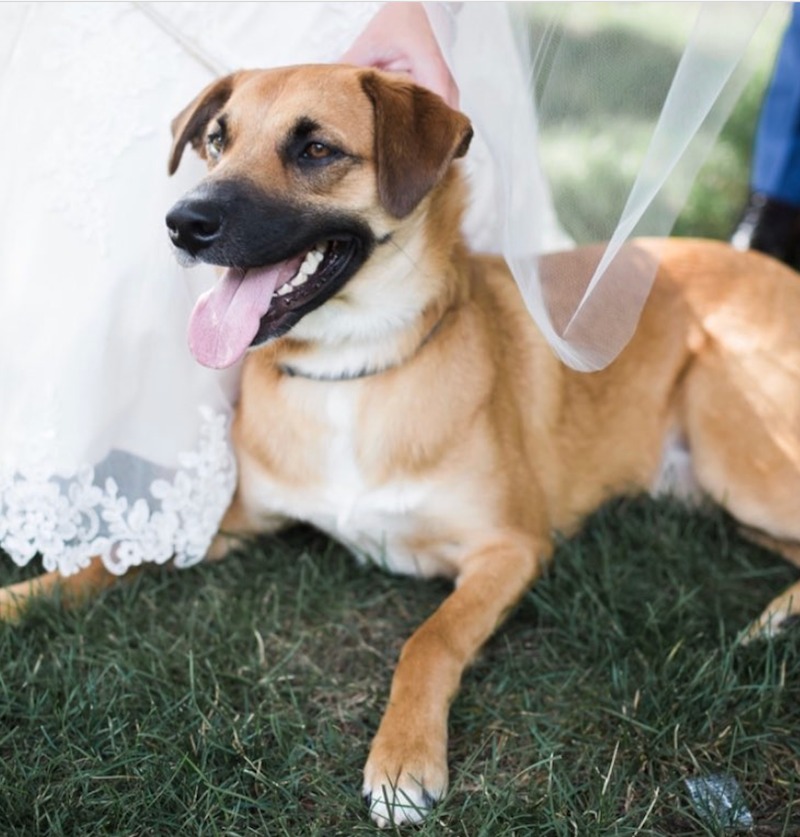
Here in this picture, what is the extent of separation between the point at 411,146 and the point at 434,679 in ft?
4.06

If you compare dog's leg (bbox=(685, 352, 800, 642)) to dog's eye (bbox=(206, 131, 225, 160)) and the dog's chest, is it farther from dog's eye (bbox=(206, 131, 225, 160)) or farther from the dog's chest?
dog's eye (bbox=(206, 131, 225, 160))

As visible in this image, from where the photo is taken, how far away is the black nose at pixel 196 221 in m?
2.47

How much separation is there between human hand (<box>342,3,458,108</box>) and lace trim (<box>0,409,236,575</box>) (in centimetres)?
109

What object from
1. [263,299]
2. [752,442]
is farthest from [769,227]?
[263,299]

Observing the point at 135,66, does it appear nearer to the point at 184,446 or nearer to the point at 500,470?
the point at 184,446

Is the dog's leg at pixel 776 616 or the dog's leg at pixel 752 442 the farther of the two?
the dog's leg at pixel 752 442

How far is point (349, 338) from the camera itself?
2932 millimetres

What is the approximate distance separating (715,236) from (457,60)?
2868mm

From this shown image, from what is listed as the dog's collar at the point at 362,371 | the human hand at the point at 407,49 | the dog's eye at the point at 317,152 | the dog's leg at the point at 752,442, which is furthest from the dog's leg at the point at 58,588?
the dog's leg at the point at 752,442

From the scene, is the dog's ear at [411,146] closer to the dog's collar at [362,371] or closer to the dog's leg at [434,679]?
the dog's collar at [362,371]

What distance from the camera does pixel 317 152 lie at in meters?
2.68

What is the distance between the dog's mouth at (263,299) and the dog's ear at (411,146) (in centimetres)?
18

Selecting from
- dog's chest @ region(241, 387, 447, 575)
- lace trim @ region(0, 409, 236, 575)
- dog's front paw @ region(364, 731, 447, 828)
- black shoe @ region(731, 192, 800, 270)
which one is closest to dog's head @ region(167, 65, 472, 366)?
dog's chest @ region(241, 387, 447, 575)

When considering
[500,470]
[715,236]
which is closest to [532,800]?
[500,470]
